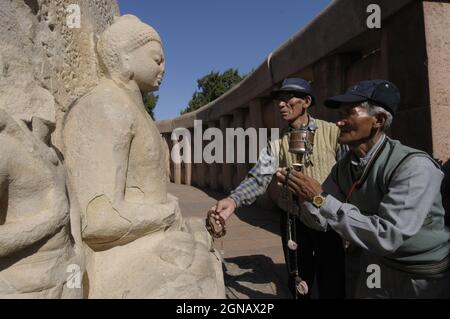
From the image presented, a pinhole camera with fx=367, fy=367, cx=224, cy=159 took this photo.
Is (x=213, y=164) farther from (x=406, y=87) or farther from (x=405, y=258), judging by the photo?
(x=405, y=258)

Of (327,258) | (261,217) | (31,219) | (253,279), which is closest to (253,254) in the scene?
(253,279)

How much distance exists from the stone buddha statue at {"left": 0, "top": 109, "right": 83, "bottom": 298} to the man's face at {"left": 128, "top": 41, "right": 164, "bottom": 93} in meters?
0.65

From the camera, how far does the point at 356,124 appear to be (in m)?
1.56

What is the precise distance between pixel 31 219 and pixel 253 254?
295cm

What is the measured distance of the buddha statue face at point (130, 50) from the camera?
1.75 meters

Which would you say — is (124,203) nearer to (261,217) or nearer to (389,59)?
(389,59)

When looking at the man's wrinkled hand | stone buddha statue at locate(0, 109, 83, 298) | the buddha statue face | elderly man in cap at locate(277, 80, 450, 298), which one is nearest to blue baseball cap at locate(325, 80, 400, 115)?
elderly man in cap at locate(277, 80, 450, 298)

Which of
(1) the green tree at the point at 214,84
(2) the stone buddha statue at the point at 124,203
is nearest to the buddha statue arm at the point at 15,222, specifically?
(2) the stone buddha statue at the point at 124,203

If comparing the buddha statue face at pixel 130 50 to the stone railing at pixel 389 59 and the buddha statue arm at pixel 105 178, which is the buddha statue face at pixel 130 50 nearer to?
the buddha statue arm at pixel 105 178

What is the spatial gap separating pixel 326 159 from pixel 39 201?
153 centimetres

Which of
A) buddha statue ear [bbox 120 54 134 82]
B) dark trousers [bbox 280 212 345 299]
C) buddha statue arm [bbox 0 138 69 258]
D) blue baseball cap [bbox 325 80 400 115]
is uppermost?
buddha statue ear [bbox 120 54 134 82]

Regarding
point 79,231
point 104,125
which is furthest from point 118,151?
point 79,231

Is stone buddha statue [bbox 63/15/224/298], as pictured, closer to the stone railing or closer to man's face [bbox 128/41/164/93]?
man's face [bbox 128/41/164/93]

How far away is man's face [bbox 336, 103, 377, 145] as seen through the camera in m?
1.55
